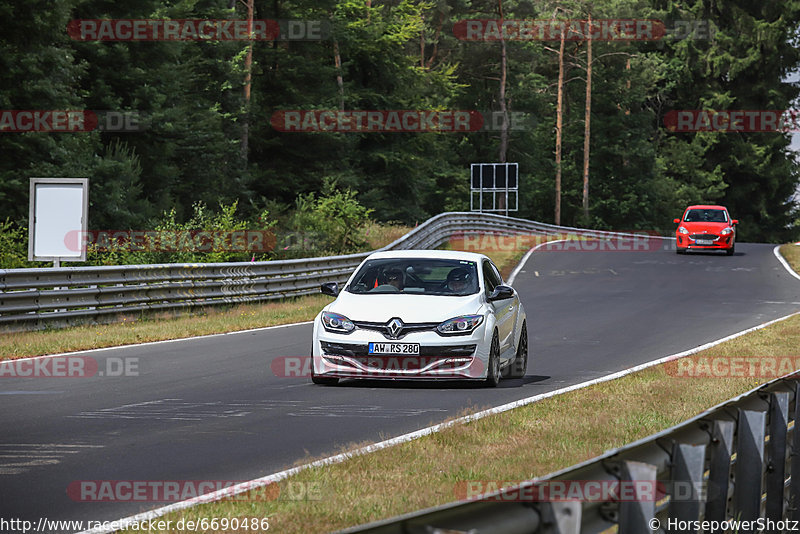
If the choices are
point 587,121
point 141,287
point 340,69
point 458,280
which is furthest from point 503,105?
point 458,280

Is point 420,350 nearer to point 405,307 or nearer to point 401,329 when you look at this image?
point 401,329

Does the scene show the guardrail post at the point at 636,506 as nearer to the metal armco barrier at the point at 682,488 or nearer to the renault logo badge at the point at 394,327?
the metal armco barrier at the point at 682,488

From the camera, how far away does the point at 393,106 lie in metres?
64.8

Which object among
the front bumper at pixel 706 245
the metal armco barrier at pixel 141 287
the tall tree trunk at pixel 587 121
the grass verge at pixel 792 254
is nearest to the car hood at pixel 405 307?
the metal armco barrier at pixel 141 287

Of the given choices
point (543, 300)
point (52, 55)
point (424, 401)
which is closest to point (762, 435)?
point (424, 401)

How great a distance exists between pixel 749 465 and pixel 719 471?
1.24 feet

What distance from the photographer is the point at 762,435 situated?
517 centimetres

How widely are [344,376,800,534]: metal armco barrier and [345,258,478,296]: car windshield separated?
7.86 metres

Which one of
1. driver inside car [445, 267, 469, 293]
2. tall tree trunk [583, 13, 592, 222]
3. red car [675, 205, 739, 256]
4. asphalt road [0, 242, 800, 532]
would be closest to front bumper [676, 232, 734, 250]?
red car [675, 205, 739, 256]

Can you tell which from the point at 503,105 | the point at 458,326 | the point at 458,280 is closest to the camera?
the point at 458,326

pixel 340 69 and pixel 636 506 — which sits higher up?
pixel 340 69

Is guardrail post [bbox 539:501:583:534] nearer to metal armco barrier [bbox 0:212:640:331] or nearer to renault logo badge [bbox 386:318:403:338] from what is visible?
renault logo badge [bbox 386:318:403:338]

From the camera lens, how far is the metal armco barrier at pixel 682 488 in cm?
326

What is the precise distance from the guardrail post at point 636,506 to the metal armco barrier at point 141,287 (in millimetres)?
16102
